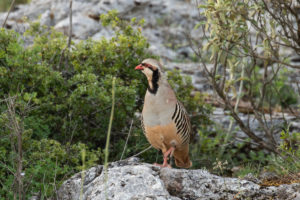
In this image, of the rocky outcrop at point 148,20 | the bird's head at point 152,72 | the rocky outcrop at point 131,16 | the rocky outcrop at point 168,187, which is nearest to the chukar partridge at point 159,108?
the bird's head at point 152,72

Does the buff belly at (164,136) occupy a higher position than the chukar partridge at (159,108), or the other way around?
the chukar partridge at (159,108)

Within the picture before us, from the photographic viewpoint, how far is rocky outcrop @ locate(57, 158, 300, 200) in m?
2.96

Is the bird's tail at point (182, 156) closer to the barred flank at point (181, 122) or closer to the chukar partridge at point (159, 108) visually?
the barred flank at point (181, 122)

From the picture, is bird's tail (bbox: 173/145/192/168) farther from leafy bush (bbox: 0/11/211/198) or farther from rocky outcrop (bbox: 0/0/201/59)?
rocky outcrop (bbox: 0/0/201/59)

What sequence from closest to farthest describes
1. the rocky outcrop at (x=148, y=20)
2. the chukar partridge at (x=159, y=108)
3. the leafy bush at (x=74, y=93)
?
the chukar partridge at (x=159, y=108) < the leafy bush at (x=74, y=93) < the rocky outcrop at (x=148, y=20)

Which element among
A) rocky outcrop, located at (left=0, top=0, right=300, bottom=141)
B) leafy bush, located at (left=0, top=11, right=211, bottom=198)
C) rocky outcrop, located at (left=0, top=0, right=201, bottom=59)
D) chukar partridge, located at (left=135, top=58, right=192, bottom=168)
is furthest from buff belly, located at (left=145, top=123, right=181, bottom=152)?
rocky outcrop, located at (left=0, top=0, right=201, bottom=59)

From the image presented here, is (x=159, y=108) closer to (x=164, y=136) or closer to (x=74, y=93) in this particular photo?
(x=164, y=136)

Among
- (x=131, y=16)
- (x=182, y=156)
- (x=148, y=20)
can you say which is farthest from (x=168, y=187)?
(x=148, y=20)

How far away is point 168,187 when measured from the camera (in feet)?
10.2

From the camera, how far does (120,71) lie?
553 cm

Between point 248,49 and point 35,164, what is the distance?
2156 mm

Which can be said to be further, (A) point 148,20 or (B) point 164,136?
(A) point 148,20

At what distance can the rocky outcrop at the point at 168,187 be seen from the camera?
296cm

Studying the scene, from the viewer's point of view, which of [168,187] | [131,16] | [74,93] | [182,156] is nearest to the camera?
[168,187]
